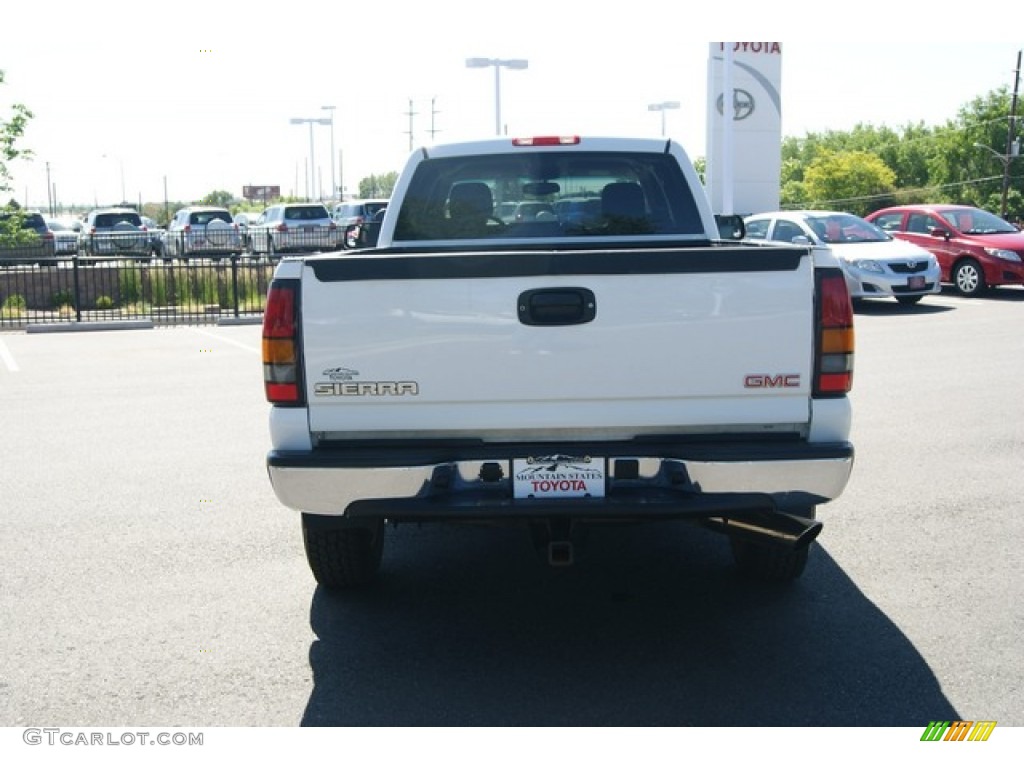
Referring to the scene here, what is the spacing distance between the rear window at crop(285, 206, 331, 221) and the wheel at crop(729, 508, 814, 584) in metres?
34.7

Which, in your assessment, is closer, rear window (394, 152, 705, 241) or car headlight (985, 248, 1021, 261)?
rear window (394, 152, 705, 241)

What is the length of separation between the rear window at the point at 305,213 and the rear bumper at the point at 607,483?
3541 cm

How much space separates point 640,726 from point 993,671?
57.2 inches

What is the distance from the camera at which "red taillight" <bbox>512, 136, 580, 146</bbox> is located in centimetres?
647

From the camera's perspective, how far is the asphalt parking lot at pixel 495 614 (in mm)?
4125

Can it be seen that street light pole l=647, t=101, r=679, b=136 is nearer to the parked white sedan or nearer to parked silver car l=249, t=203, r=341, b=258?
parked silver car l=249, t=203, r=341, b=258

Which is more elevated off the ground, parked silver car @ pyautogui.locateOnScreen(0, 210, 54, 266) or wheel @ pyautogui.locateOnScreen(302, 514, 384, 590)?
parked silver car @ pyautogui.locateOnScreen(0, 210, 54, 266)

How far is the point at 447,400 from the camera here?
14.2 feet

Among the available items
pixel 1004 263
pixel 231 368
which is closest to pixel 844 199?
pixel 1004 263

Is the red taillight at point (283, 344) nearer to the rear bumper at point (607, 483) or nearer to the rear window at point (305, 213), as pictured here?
the rear bumper at point (607, 483)

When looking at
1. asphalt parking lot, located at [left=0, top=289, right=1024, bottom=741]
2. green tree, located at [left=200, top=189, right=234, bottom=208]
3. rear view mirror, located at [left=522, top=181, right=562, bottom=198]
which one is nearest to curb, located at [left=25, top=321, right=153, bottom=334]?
asphalt parking lot, located at [left=0, top=289, right=1024, bottom=741]

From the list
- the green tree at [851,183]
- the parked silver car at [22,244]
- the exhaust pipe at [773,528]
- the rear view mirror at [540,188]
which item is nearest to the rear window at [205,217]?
the parked silver car at [22,244]

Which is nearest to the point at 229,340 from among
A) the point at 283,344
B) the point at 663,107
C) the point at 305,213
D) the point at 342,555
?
the point at 342,555

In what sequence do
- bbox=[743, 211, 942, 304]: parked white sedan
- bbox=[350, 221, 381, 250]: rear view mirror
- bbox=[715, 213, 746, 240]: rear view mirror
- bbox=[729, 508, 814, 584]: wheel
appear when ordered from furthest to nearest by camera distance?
bbox=[743, 211, 942, 304]: parked white sedan < bbox=[350, 221, 381, 250]: rear view mirror < bbox=[715, 213, 746, 240]: rear view mirror < bbox=[729, 508, 814, 584]: wheel
